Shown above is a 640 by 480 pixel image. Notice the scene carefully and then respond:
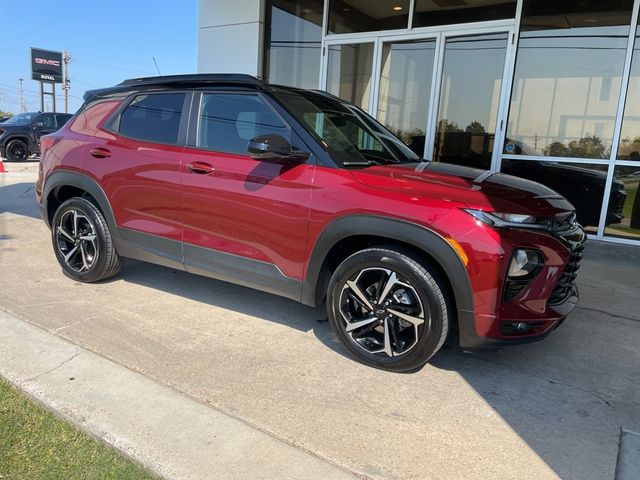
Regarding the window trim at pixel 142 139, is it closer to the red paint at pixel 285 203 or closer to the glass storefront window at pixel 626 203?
the red paint at pixel 285 203

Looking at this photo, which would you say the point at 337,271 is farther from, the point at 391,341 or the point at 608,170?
the point at 608,170

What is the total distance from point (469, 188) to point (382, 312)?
3.01ft

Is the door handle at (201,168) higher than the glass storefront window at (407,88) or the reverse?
the reverse

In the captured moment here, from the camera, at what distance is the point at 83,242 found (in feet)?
15.2

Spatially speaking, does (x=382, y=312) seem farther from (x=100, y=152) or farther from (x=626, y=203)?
(x=626, y=203)

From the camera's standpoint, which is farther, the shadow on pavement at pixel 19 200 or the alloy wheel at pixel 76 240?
the shadow on pavement at pixel 19 200

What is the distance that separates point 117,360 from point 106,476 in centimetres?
116

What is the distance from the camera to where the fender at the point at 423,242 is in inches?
113

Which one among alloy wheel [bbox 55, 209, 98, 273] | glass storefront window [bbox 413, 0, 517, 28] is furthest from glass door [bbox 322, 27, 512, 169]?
alloy wheel [bbox 55, 209, 98, 273]

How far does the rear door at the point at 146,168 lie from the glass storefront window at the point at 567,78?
5.45m

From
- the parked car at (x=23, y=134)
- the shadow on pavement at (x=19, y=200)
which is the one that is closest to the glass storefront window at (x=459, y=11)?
the shadow on pavement at (x=19, y=200)

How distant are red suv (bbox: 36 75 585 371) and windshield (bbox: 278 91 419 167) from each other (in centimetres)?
2

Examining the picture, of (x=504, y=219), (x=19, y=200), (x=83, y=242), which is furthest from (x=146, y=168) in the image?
(x=19, y=200)

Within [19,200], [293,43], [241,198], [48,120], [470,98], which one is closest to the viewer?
[241,198]
